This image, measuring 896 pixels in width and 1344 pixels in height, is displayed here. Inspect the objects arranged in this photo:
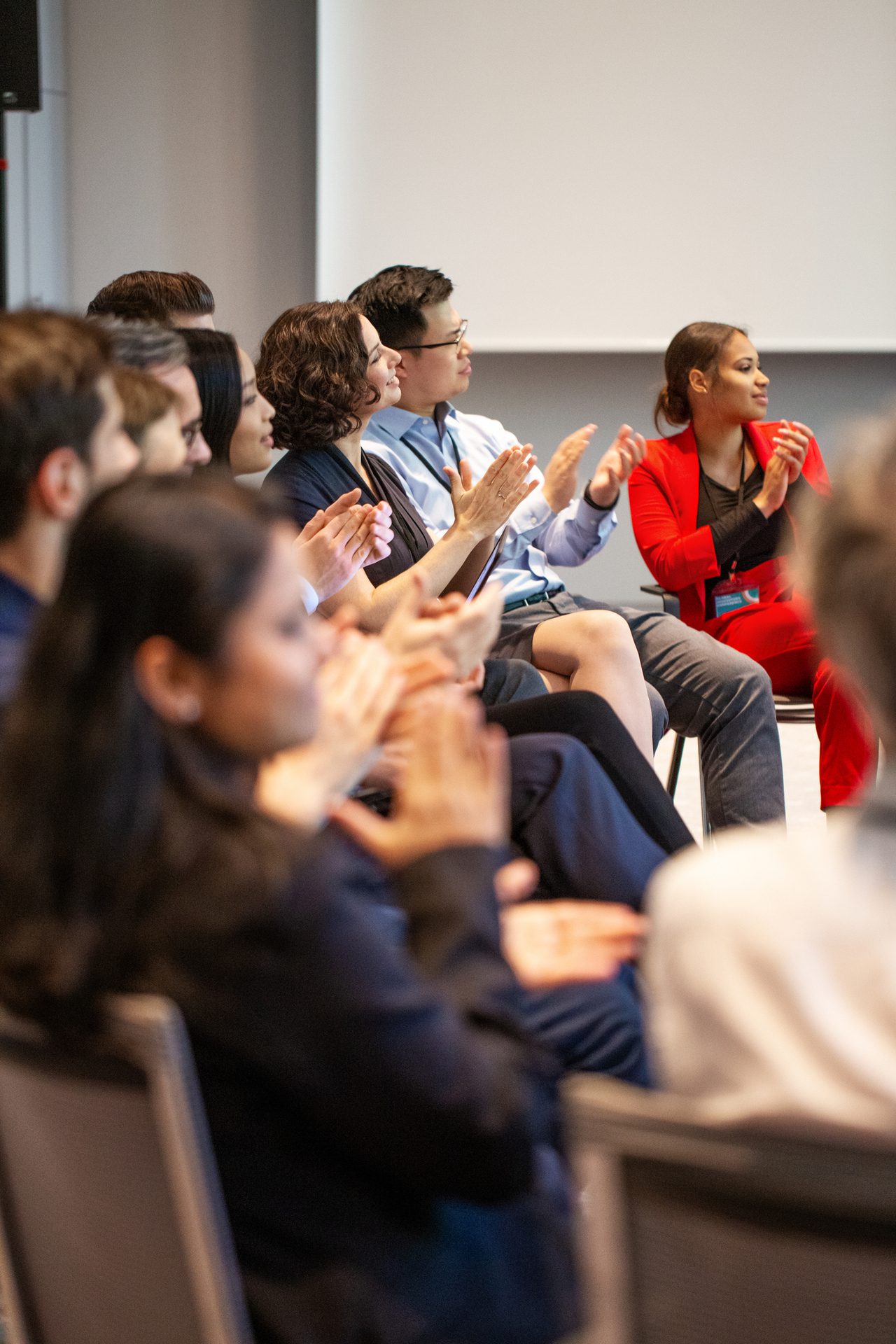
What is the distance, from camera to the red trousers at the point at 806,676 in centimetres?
279

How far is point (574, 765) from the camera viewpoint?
1.62 meters

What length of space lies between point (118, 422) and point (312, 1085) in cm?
83

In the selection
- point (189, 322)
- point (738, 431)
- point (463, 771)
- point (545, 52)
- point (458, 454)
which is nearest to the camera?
A: point (463, 771)

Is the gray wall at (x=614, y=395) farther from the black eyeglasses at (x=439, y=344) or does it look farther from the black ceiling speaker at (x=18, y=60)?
the black eyeglasses at (x=439, y=344)

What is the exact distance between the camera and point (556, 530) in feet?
10.4

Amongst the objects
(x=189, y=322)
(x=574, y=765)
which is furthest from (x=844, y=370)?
(x=574, y=765)

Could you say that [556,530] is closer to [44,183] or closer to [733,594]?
[733,594]

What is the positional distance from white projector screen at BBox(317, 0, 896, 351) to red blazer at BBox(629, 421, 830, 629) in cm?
176

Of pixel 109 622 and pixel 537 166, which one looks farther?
pixel 537 166

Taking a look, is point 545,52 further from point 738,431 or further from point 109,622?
point 109,622

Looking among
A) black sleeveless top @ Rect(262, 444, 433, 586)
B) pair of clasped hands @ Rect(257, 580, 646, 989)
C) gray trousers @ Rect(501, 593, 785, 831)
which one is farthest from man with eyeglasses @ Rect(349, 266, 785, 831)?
pair of clasped hands @ Rect(257, 580, 646, 989)

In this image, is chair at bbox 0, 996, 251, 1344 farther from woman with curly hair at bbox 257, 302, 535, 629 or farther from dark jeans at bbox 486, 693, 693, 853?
woman with curly hair at bbox 257, 302, 535, 629

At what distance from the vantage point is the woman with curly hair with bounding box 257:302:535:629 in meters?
2.45

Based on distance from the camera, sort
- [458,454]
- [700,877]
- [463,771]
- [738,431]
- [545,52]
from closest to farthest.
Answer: [700,877], [463,771], [458,454], [738,431], [545,52]
